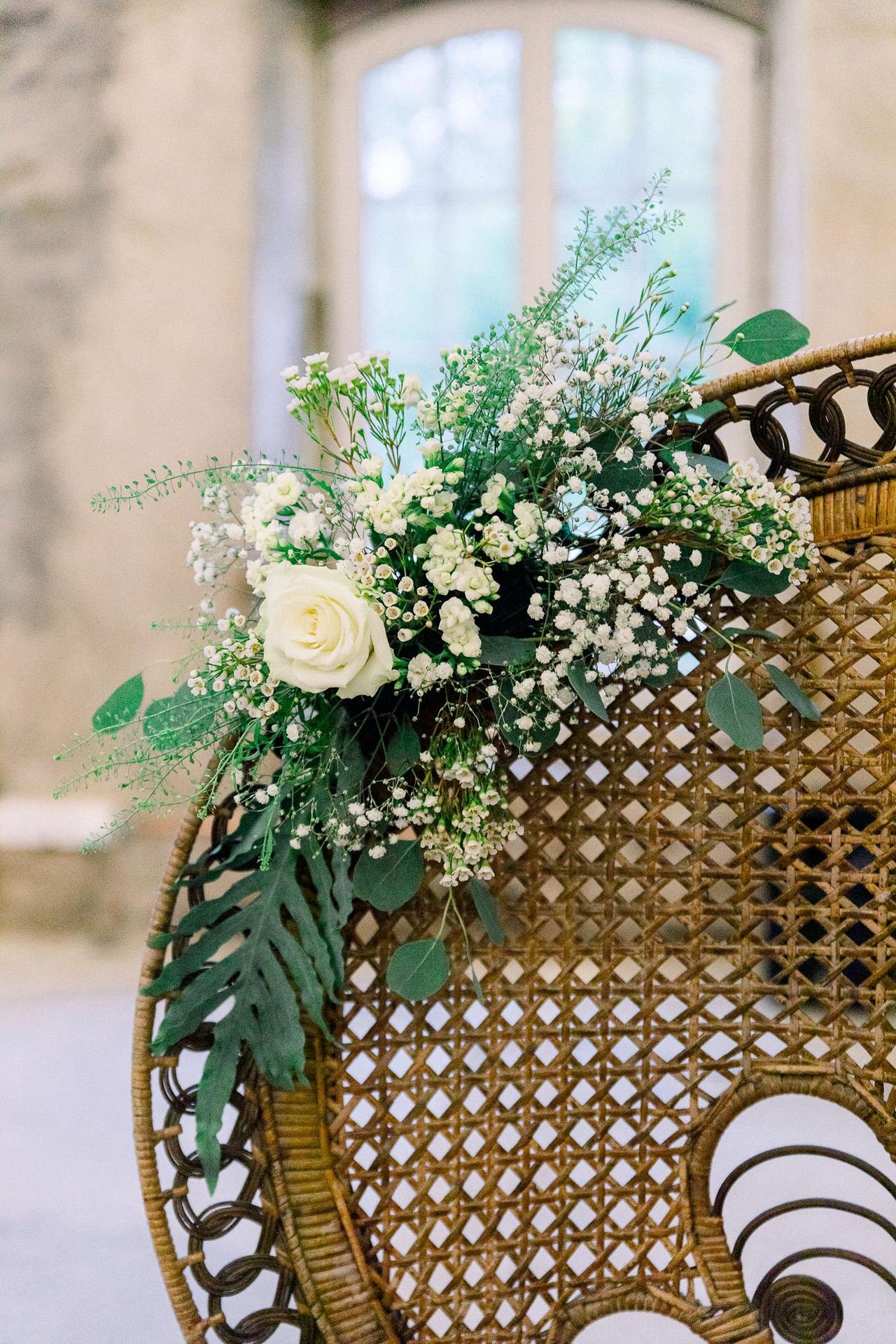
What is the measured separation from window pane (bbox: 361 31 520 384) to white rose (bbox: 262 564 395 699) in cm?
294

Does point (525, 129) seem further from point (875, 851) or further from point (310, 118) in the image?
point (875, 851)

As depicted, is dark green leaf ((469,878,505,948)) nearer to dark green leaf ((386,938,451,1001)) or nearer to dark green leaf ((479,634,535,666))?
dark green leaf ((386,938,451,1001))

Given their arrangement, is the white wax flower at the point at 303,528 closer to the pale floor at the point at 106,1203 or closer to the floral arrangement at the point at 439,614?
the floral arrangement at the point at 439,614

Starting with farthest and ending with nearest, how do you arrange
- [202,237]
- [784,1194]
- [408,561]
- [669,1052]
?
[202,237]
[669,1052]
[784,1194]
[408,561]

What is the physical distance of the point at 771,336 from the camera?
84 centimetres

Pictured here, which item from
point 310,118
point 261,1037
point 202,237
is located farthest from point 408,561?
point 310,118

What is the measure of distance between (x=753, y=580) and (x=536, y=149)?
3.13 metres

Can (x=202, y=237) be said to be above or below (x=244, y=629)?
above

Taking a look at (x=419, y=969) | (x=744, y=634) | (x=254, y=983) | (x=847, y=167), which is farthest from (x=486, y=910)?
(x=847, y=167)

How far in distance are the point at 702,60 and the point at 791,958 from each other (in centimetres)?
349

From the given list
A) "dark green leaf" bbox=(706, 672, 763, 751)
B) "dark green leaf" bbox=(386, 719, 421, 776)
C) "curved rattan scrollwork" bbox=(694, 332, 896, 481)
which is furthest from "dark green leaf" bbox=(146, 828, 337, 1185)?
"curved rattan scrollwork" bbox=(694, 332, 896, 481)

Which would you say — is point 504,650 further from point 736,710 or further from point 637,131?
point 637,131

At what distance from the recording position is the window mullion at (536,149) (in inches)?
135

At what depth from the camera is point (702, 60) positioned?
3.42 m
